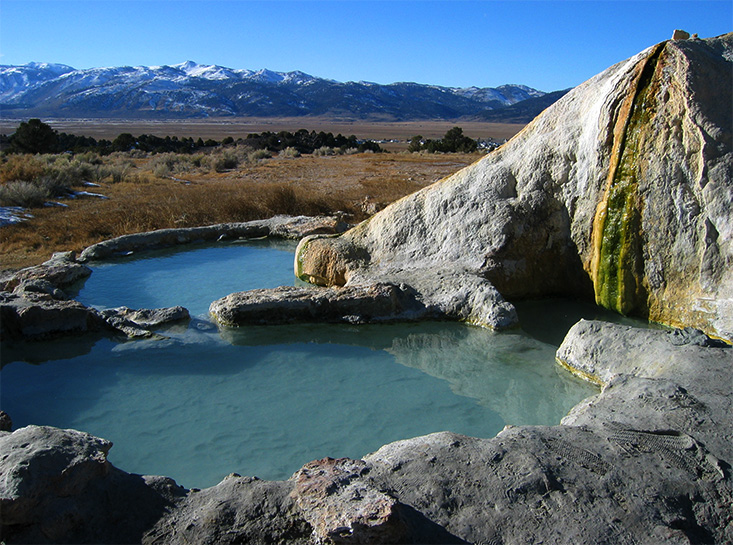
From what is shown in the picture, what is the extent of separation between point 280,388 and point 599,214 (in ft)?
10.7

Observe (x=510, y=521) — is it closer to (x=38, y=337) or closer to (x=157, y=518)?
(x=157, y=518)

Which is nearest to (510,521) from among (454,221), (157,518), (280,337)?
(157,518)

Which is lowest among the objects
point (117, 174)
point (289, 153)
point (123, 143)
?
point (117, 174)

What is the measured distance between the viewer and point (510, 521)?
249 cm

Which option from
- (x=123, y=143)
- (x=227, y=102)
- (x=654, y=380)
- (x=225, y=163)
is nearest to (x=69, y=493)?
(x=654, y=380)

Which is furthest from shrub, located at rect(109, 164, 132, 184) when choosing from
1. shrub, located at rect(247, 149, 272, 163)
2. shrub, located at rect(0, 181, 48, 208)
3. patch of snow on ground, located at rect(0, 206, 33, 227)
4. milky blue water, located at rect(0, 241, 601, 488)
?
milky blue water, located at rect(0, 241, 601, 488)

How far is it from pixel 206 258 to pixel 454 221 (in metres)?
3.81

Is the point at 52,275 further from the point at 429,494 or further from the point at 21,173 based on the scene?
the point at 21,173

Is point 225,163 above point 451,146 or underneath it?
underneath

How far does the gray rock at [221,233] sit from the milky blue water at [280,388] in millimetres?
3244

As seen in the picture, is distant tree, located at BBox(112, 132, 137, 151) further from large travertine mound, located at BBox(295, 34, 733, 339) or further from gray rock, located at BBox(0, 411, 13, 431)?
gray rock, located at BBox(0, 411, 13, 431)

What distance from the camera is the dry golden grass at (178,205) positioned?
979cm

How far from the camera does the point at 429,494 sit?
2.63 m

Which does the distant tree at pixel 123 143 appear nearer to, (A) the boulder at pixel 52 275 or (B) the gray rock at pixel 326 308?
(A) the boulder at pixel 52 275
